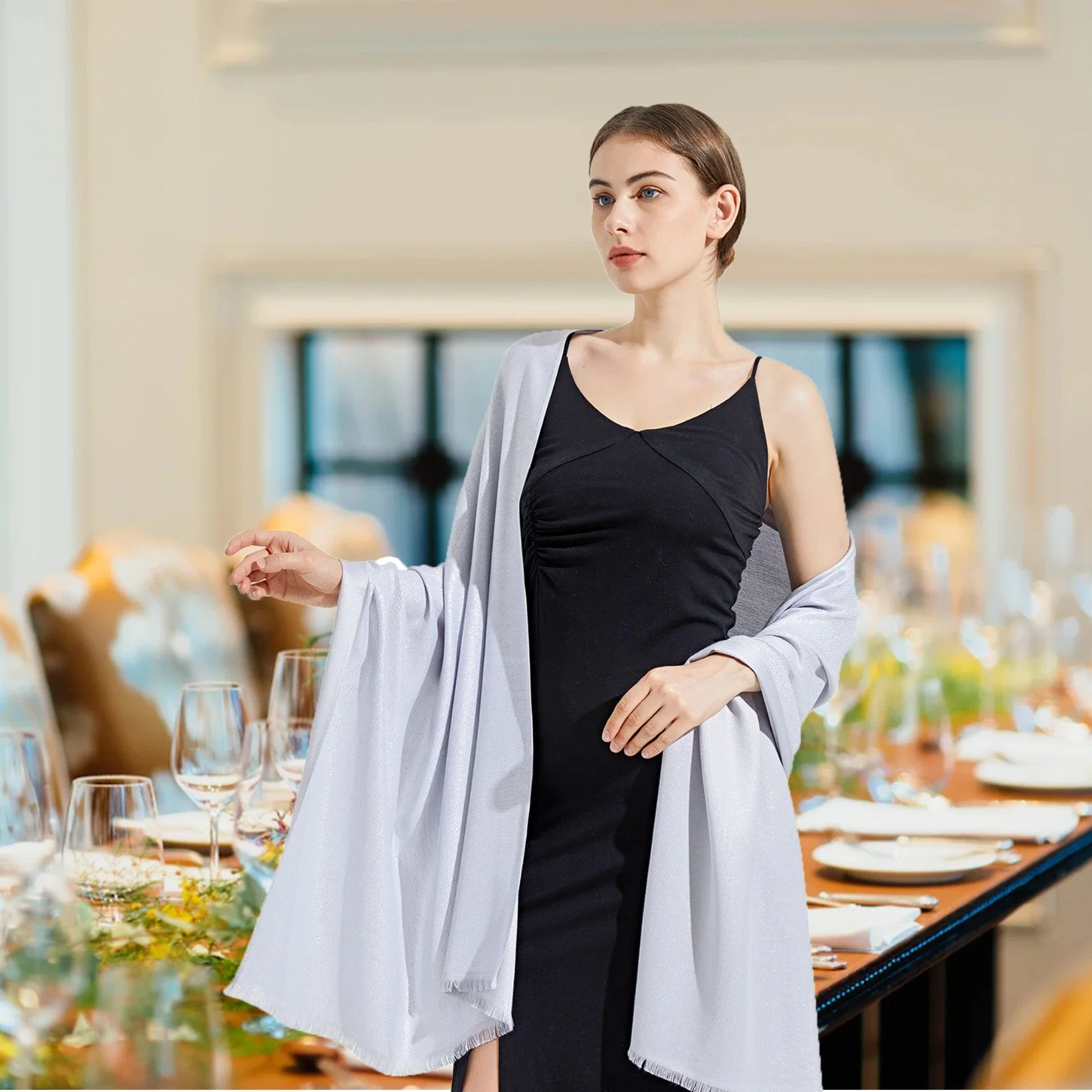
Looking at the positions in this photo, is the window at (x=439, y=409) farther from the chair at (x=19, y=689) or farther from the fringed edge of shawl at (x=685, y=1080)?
the fringed edge of shawl at (x=685, y=1080)

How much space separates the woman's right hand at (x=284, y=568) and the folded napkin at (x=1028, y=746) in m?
1.60

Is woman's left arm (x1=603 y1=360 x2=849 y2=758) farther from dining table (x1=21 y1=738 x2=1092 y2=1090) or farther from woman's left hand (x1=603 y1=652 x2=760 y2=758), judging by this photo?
dining table (x1=21 y1=738 x2=1092 y2=1090)

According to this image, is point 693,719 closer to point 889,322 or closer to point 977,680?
point 977,680

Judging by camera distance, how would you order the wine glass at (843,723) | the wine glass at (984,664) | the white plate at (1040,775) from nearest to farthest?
the wine glass at (843,723)
the white plate at (1040,775)
the wine glass at (984,664)

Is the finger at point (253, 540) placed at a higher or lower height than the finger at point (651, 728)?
higher

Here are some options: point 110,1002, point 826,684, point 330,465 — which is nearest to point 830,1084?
point 826,684

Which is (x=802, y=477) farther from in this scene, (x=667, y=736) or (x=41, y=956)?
(x=41, y=956)

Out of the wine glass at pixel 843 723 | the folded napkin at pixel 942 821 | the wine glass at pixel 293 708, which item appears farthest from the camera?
the wine glass at pixel 843 723

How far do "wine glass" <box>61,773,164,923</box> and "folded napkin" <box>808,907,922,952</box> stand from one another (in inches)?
23.9

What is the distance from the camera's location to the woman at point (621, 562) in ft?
4.13

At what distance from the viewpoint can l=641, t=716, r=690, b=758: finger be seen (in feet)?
3.92

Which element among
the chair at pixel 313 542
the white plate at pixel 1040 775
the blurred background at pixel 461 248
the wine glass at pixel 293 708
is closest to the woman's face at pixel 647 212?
the wine glass at pixel 293 708

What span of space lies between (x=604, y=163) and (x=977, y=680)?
6.96 feet

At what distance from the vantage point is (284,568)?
1.31 m
